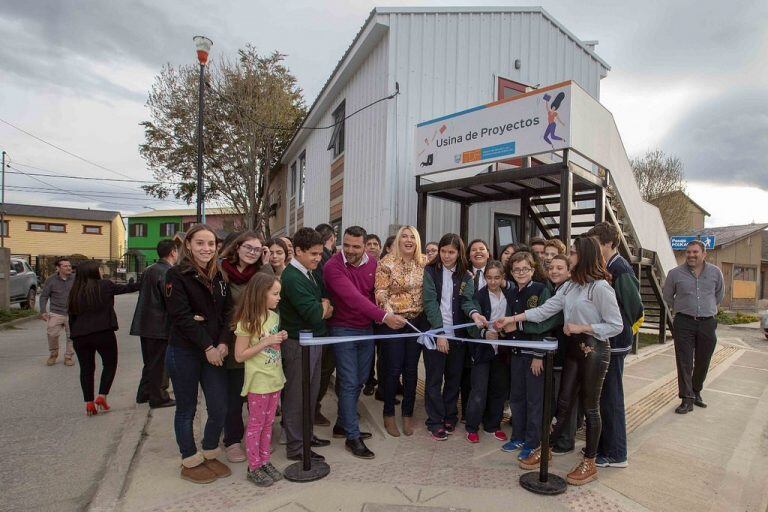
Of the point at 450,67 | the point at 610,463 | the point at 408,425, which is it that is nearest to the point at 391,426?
the point at 408,425

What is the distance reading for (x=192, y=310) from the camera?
3.26 m

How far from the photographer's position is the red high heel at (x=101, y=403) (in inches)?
199

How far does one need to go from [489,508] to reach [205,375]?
216 centimetres

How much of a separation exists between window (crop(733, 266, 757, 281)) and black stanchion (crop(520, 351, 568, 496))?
30576 mm

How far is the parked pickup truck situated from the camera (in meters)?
15.3

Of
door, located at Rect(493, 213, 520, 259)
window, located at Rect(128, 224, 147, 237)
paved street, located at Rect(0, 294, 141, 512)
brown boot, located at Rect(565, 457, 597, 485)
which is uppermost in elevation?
window, located at Rect(128, 224, 147, 237)

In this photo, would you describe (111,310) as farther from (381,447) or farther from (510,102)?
(510,102)

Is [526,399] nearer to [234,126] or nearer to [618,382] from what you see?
[618,382]

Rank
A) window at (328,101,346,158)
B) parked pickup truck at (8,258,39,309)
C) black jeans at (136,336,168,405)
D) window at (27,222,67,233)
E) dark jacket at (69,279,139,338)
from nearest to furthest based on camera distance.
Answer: dark jacket at (69,279,139,338)
black jeans at (136,336,168,405)
window at (328,101,346,158)
parked pickup truck at (8,258,39,309)
window at (27,222,67,233)

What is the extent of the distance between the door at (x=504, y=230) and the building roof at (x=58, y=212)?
155 ft

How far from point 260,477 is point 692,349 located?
4.89 m

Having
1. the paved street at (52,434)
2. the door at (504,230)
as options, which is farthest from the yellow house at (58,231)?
the door at (504,230)

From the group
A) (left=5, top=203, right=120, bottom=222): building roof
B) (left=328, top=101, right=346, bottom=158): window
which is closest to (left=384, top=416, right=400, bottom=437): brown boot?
(left=328, top=101, right=346, bottom=158): window

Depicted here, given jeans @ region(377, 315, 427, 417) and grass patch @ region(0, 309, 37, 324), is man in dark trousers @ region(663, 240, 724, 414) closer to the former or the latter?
jeans @ region(377, 315, 427, 417)
